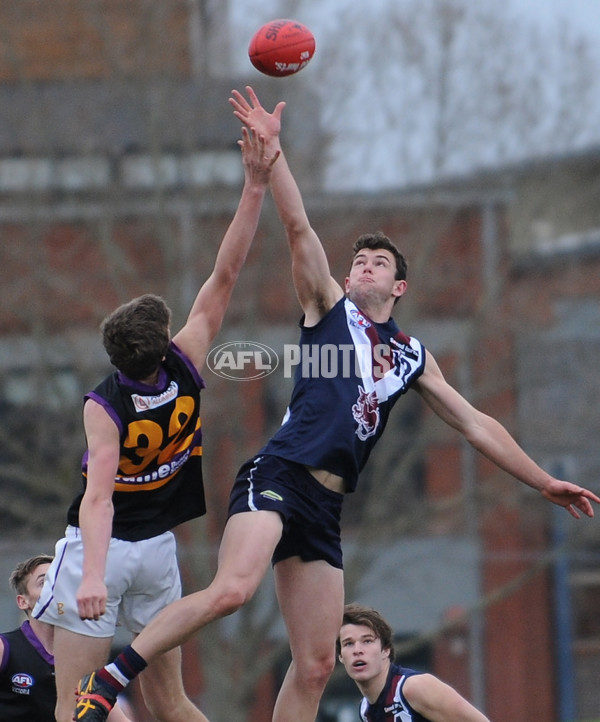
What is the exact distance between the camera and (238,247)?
6180mm

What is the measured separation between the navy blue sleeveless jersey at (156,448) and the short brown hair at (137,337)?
132 mm

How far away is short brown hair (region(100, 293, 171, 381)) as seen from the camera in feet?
18.5

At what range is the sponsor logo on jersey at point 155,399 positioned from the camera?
5.75 metres

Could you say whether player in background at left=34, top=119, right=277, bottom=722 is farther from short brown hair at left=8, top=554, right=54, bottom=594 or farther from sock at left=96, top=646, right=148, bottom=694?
short brown hair at left=8, top=554, right=54, bottom=594

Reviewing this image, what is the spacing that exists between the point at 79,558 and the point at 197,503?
622 mm

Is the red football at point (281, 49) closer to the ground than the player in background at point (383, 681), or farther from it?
farther from it

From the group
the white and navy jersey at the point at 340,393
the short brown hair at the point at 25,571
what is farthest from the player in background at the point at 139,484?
the short brown hair at the point at 25,571

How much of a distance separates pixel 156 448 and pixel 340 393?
99 cm

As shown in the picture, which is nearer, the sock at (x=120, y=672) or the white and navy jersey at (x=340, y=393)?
the sock at (x=120, y=672)

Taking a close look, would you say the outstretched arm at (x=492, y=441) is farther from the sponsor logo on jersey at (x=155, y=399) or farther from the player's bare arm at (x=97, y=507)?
the player's bare arm at (x=97, y=507)

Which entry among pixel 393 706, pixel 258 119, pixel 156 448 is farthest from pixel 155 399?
pixel 393 706

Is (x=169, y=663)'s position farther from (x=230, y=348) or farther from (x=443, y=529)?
(x=443, y=529)

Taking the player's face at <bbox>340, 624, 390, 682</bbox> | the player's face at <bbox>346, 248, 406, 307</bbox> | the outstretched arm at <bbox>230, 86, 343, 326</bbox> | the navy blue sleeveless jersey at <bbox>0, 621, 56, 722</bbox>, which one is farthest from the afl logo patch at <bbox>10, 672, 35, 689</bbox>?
the player's face at <bbox>346, 248, 406, 307</bbox>

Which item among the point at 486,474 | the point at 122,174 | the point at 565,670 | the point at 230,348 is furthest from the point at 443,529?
the point at 230,348
